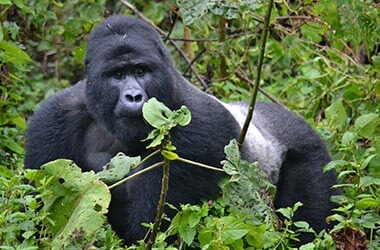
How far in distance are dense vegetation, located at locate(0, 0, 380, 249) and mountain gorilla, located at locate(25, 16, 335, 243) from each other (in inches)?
8.4

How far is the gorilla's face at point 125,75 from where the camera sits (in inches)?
155

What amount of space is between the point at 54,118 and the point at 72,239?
1668 mm

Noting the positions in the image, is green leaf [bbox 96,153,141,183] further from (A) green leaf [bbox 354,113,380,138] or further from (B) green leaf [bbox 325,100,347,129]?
(B) green leaf [bbox 325,100,347,129]

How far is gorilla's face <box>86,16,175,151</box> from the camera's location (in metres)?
3.95

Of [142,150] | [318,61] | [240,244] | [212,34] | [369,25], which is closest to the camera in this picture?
[240,244]

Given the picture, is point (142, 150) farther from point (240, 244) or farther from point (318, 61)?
point (318, 61)

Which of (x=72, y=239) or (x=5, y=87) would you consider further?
(x=5, y=87)

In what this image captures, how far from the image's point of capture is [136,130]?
156 inches

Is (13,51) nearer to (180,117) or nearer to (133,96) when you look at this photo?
(133,96)

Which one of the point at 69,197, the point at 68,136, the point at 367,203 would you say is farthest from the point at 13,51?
the point at 367,203

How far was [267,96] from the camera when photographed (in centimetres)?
546

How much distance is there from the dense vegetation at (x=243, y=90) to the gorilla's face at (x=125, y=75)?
26 cm

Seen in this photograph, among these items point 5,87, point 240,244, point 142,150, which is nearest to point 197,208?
point 240,244

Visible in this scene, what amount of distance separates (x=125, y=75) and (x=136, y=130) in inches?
9.8
